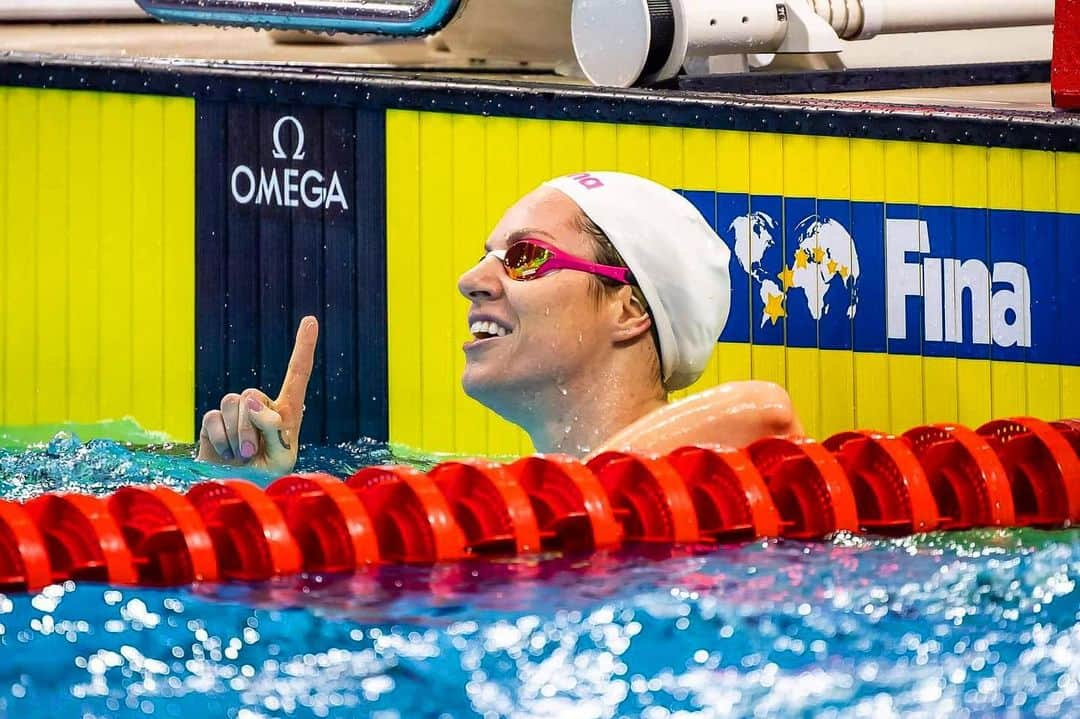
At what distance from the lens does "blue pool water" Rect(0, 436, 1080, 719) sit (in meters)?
1.91

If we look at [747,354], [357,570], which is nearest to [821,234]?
[747,354]

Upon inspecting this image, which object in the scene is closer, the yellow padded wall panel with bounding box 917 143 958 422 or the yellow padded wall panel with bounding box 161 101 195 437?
the yellow padded wall panel with bounding box 161 101 195 437

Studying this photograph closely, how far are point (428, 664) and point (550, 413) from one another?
4.53 feet

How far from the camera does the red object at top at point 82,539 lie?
7.79 ft

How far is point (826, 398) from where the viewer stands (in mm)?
4500

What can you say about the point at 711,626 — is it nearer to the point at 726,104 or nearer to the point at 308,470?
the point at 308,470

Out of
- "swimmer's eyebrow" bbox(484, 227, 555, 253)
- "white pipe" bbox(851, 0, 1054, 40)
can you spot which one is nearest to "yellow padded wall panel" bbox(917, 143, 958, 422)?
"white pipe" bbox(851, 0, 1054, 40)

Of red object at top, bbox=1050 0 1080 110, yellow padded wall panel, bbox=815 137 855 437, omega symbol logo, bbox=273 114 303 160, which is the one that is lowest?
yellow padded wall panel, bbox=815 137 855 437

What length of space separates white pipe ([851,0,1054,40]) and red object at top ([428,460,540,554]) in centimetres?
283

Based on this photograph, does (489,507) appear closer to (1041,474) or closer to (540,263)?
(540,263)

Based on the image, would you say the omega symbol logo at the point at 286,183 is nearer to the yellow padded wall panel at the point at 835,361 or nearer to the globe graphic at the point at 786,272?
the globe graphic at the point at 786,272

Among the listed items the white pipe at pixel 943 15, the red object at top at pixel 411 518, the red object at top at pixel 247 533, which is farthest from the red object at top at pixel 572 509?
the white pipe at pixel 943 15

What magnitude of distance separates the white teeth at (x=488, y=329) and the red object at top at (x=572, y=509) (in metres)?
0.52

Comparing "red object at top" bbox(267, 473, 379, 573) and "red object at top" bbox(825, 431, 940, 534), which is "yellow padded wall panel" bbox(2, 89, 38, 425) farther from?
"red object at top" bbox(825, 431, 940, 534)
